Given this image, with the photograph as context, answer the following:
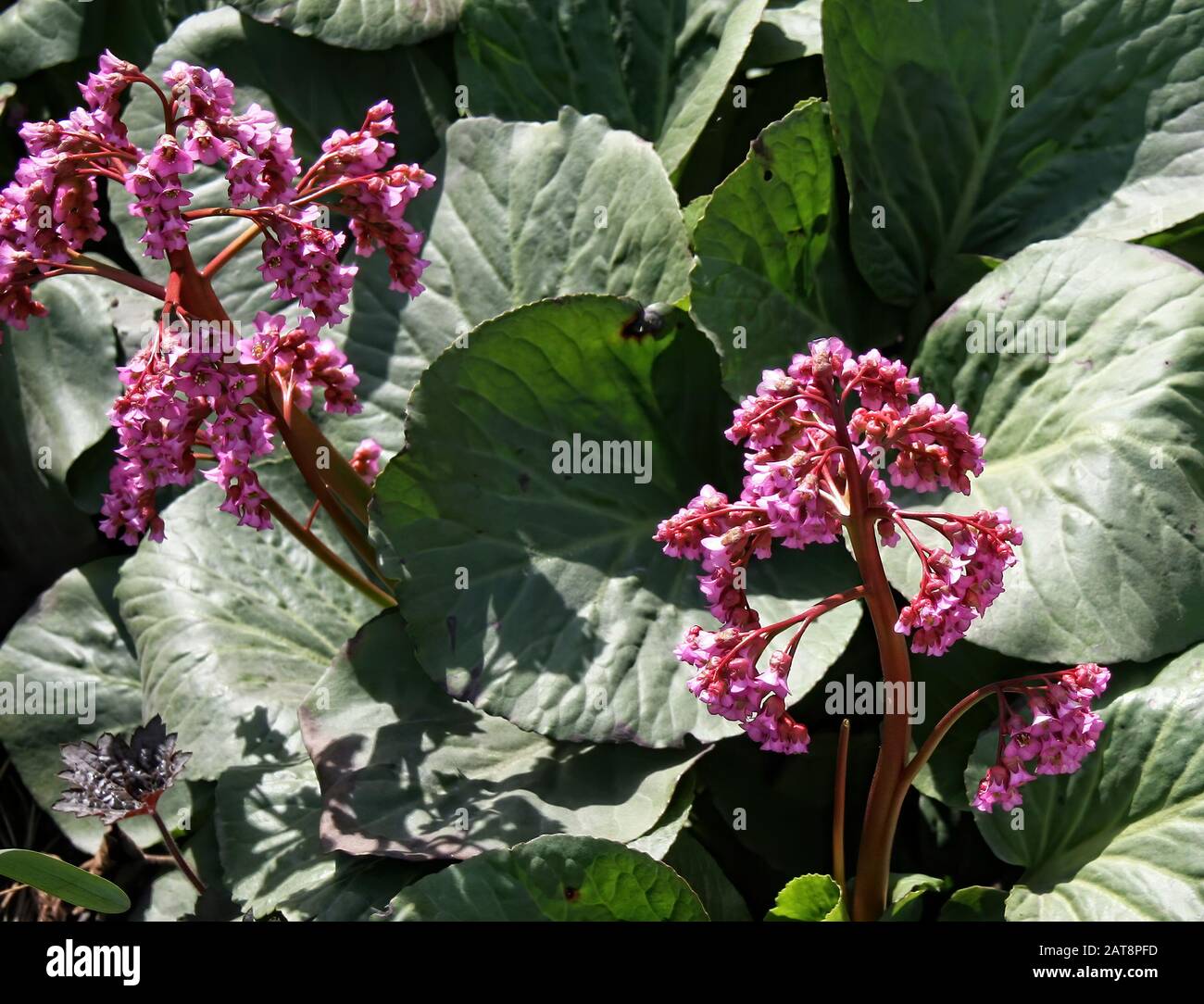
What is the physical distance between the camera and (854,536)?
1671 millimetres

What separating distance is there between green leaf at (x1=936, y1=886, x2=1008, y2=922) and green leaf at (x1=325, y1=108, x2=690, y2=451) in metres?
1.18

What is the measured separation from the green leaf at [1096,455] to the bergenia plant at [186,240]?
1.03 m

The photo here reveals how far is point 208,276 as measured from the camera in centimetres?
203

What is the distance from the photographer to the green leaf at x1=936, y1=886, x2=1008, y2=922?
2.03 metres

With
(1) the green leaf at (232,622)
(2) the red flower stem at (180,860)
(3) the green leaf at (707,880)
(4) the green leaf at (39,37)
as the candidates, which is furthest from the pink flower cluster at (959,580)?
(4) the green leaf at (39,37)

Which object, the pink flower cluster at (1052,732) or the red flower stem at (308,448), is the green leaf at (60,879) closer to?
the red flower stem at (308,448)

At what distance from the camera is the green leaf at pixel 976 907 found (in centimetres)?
203

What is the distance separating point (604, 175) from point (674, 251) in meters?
0.22

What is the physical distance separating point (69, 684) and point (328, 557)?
90 cm

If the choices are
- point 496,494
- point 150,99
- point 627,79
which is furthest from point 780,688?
point 150,99

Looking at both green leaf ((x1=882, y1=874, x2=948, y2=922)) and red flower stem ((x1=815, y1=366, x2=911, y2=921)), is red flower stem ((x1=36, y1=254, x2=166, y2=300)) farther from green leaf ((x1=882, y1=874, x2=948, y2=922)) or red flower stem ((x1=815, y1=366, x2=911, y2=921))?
green leaf ((x1=882, y1=874, x2=948, y2=922))

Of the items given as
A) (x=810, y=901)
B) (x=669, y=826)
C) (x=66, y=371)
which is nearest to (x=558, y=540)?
(x=669, y=826)

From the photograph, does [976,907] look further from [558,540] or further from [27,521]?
[27,521]
